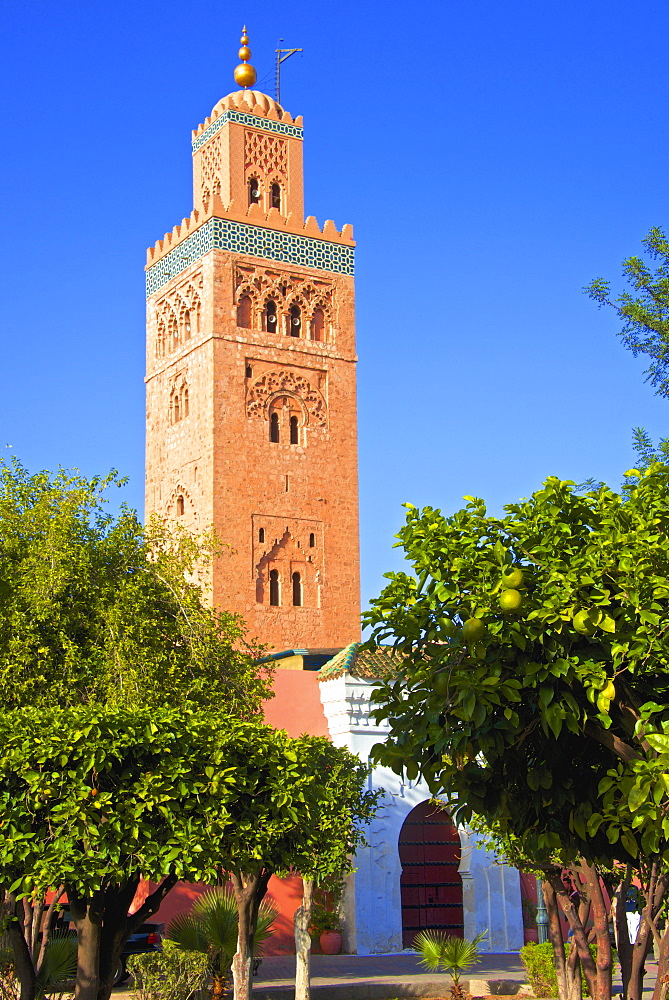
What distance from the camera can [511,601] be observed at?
22.0ft

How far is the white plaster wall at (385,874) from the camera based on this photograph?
74.4ft

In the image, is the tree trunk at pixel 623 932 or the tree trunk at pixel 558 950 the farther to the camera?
the tree trunk at pixel 558 950

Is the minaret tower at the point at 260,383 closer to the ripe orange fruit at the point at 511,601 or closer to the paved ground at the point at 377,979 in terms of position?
the paved ground at the point at 377,979

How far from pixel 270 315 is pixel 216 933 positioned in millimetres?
21312

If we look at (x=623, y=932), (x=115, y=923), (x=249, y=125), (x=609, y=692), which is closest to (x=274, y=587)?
(x=249, y=125)

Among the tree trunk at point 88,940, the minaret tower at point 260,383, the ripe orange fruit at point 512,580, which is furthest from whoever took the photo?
the minaret tower at point 260,383

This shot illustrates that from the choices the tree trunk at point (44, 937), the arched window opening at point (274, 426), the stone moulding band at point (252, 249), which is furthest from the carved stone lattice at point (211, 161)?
the tree trunk at point (44, 937)

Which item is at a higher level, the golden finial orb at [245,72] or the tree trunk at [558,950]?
the golden finial orb at [245,72]

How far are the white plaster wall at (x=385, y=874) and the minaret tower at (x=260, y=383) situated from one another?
813 centimetres

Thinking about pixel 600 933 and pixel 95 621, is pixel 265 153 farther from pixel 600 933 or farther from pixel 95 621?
pixel 600 933

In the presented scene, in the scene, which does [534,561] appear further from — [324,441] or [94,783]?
[324,441]

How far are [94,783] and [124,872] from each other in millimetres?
788

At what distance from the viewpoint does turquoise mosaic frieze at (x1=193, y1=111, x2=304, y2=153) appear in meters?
34.9

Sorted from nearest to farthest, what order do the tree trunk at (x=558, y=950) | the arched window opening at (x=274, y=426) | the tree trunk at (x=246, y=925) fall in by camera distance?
the tree trunk at (x=558, y=950) → the tree trunk at (x=246, y=925) → the arched window opening at (x=274, y=426)
